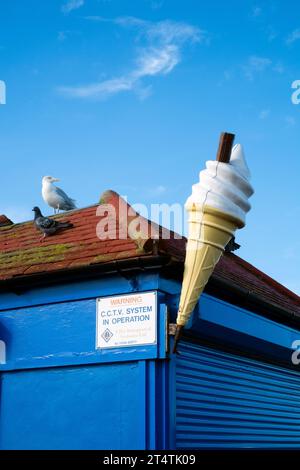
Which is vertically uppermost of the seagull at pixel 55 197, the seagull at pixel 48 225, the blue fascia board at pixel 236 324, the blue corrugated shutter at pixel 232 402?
the seagull at pixel 55 197

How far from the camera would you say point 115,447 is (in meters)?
8.22

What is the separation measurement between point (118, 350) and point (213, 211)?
2.66 meters

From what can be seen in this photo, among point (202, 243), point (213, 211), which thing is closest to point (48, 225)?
point (202, 243)

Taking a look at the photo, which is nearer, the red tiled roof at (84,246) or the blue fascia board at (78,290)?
the blue fascia board at (78,290)

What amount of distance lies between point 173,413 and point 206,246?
8.10ft

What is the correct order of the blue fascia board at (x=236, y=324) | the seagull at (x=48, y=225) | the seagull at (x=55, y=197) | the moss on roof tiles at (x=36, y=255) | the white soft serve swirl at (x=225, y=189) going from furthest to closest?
the seagull at (x=55, y=197)
the seagull at (x=48, y=225)
the moss on roof tiles at (x=36, y=255)
the blue fascia board at (x=236, y=324)
the white soft serve swirl at (x=225, y=189)

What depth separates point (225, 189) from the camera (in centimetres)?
675

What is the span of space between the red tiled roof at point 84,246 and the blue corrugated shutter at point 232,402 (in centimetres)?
127

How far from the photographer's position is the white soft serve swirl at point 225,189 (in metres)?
6.73

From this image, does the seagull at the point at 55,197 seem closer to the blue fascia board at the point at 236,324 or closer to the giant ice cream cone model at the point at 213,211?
the blue fascia board at the point at 236,324

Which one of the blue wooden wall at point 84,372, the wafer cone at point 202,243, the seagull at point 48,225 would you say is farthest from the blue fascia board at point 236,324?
the seagull at point 48,225

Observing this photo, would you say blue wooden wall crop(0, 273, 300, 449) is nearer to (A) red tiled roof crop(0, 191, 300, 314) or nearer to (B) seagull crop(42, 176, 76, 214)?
(A) red tiled roof crop(0, 191, 300, 314)
